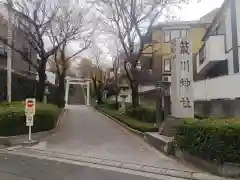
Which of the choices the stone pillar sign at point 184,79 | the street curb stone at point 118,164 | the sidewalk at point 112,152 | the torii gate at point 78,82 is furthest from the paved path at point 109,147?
the torii gate at point 78,82

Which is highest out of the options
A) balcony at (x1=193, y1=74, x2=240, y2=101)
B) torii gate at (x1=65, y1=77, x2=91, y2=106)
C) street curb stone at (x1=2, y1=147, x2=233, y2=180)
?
torii gate at (x1=65, y1=77, x2=91, y2=106)

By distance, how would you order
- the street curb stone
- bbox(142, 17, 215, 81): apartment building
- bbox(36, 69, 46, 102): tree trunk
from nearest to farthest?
the street curb stone → bbox(36, 69, 46, 102): tree trunk → bbox(142, 17, 215, 81): apartment building

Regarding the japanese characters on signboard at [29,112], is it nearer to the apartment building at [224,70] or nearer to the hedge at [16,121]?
the hedge at [16,121]

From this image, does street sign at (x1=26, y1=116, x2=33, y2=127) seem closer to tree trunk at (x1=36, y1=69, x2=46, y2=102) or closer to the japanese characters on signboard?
the japanese characters on signboard

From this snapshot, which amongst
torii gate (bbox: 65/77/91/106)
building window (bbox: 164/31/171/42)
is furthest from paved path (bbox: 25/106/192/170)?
torii gate (bbox: 65/77/91/106)

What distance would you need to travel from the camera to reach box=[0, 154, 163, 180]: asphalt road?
7.58m

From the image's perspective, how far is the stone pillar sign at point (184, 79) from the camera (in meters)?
12.3

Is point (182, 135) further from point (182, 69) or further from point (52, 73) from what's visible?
point (52, 73)

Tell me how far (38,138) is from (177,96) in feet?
22.2

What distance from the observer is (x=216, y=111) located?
55.0 ft

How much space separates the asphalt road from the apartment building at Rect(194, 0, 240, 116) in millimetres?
8189

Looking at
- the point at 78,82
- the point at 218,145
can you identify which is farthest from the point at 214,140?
the point at 78,82

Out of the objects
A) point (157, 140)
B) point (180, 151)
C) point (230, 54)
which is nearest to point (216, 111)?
point (230, 54)

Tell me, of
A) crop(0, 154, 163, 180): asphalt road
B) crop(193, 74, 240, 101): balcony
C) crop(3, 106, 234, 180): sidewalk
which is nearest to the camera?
crop(0, 154, 163, 180): asphalt road
